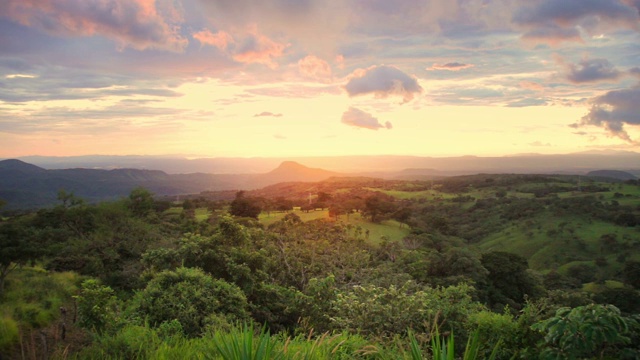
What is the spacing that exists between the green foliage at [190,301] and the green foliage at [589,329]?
683cm

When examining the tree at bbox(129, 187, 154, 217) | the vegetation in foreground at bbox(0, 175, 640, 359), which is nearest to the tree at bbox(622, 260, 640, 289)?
the vegetation in foreground at bbox(0, 175, 640, 359)

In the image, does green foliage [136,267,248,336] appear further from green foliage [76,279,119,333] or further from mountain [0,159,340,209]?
mountain [0,159,340,209]

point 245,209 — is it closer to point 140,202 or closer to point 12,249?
point 140,202

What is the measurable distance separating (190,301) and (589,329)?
28.5 feet

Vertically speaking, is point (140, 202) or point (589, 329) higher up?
point (589, 329)

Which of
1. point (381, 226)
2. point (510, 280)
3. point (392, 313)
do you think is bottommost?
point (510, 280)

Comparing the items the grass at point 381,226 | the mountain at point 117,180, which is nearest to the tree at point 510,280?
the grass at point 381,226

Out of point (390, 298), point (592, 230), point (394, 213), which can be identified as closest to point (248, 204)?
point (394, 213)

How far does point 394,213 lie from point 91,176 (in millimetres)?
157092

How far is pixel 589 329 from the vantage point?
4332mm

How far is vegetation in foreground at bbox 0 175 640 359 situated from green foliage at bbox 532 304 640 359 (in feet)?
0.06

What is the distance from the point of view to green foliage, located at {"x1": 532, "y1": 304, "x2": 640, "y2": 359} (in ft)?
14.0

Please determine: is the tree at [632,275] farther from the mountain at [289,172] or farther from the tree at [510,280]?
the mountain at [289,172]

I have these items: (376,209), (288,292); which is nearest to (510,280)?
(376,209)
